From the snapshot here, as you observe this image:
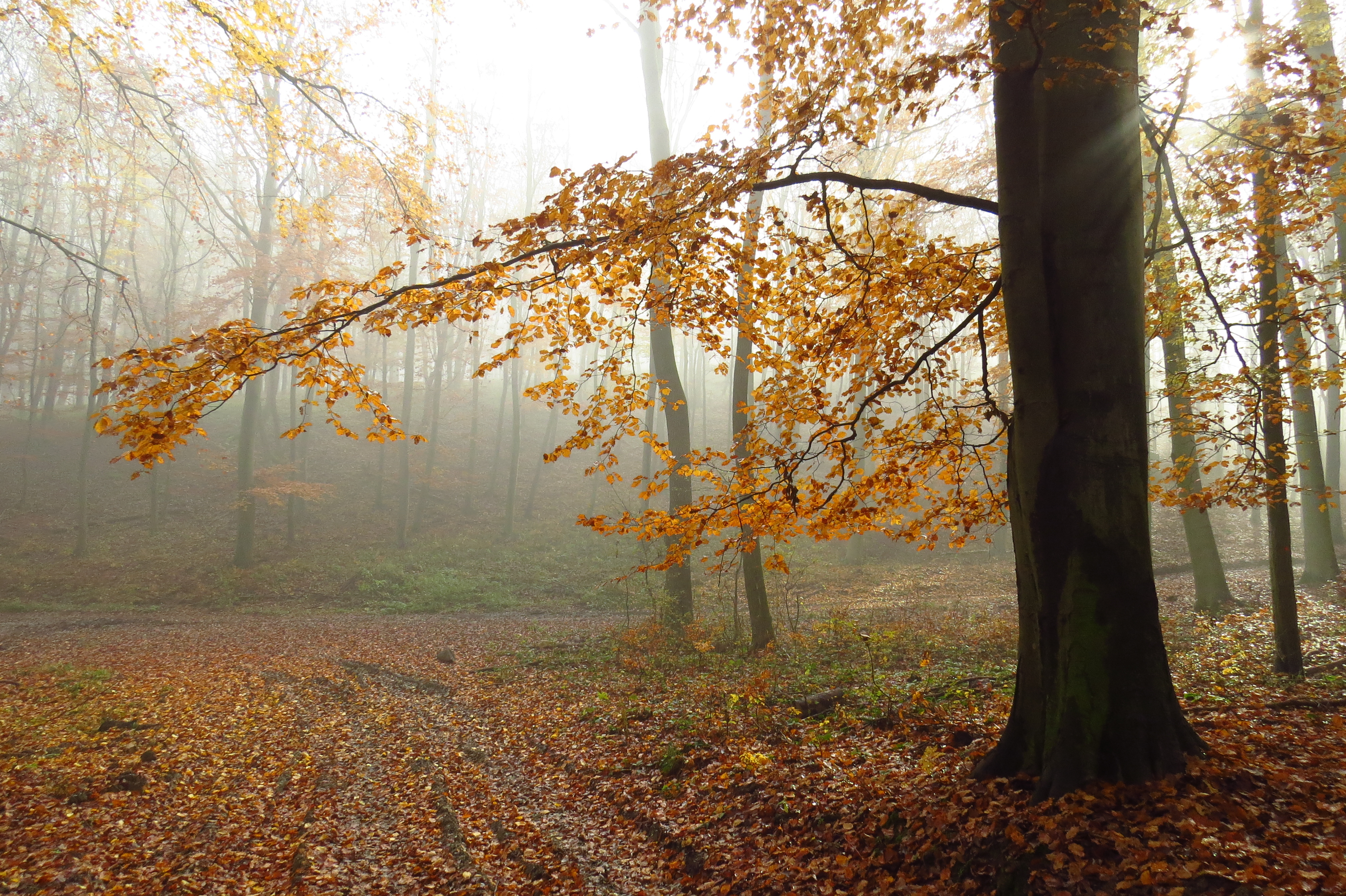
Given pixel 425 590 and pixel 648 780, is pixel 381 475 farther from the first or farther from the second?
pixel 648 780

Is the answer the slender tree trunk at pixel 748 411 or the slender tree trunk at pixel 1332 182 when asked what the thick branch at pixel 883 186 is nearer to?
the slender tree trunk at pixel 748 411

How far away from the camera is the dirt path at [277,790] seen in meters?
4.41

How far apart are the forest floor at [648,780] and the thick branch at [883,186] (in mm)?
3561

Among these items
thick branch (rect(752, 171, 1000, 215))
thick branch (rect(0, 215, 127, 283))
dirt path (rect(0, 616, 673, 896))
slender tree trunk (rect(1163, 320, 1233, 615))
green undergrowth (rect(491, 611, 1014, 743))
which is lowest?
dirt path (rect(0, 616, 673, 896))

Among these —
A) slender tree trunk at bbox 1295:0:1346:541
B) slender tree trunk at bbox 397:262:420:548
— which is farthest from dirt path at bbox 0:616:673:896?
slender tree trunk at bbox 397:262:420:548

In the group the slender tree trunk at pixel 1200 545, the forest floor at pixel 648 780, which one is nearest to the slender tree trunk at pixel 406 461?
the forest floor at pixel 648 780

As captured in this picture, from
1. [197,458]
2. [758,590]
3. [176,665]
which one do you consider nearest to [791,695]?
[758,590]

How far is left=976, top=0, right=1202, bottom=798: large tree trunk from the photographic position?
3605mm

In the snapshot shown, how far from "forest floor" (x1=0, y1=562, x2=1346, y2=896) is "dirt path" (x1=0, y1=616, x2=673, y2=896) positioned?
0.03m

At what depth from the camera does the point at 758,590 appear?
9930mm

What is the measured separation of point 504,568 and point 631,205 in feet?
58.7

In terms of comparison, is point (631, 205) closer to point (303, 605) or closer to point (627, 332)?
point (627, 332)

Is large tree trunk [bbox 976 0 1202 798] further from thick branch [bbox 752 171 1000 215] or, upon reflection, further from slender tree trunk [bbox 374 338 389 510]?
slender tree trunk [bbox 374 338 389 510]

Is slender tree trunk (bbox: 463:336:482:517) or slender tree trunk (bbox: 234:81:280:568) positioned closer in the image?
slender tree trunk (bbox: 234:81:280:568)
